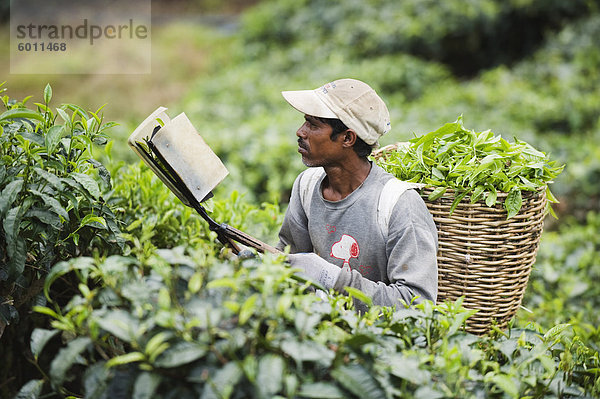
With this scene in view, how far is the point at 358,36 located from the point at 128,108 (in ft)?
14.9

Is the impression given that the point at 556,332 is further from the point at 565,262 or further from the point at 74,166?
the point at 565,262

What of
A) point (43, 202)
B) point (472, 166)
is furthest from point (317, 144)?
point (43, 202)

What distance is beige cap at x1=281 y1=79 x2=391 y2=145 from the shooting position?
2307 mm

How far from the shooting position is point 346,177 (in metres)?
2.46

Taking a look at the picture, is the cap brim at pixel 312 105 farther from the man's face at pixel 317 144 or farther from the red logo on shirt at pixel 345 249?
the red logo on shirt at pixel 345 249

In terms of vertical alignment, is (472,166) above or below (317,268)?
above

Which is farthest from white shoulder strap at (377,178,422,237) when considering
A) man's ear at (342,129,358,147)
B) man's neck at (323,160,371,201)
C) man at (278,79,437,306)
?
man's ear at (342,129,358,147)

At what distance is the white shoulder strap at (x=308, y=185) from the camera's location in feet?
8.49

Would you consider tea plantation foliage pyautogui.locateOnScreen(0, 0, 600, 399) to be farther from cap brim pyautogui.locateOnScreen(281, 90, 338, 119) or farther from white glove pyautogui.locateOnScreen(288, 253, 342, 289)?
cap brim pyautogui.locateOnScreen(281, 90, 338, 119)

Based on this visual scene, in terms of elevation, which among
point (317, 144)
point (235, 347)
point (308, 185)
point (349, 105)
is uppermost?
point (349, 105)

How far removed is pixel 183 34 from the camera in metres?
14.1

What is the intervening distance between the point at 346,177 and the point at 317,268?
1.56 feet

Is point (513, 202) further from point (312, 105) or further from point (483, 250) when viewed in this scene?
point (312, 105)

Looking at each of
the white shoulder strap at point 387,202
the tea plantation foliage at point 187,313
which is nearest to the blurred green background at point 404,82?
the tea plantation foliage at point 187,313
